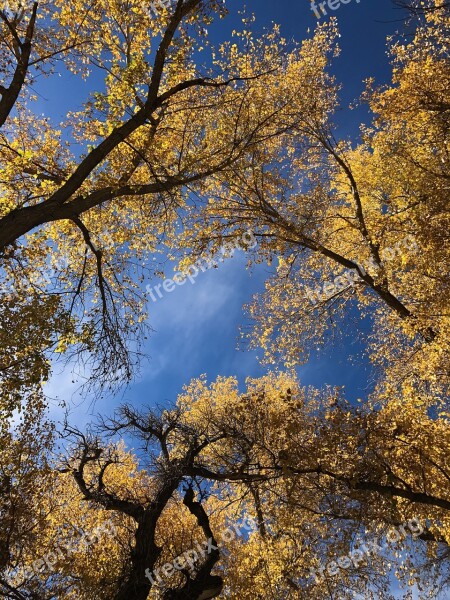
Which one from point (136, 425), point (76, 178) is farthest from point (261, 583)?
point (76, 178)

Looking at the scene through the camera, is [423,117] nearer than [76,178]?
No

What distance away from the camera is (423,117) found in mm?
11227

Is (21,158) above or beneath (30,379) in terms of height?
above

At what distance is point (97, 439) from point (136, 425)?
1.11 m

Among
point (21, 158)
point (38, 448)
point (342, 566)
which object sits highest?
point (21, 158)

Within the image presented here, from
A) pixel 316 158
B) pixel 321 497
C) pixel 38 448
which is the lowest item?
pixel 321 497

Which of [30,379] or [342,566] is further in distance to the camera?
[342,566]

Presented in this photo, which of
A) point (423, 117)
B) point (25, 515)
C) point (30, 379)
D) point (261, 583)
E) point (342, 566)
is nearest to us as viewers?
point (30, 379)

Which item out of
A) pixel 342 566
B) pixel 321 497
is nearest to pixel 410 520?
pixel 321 497

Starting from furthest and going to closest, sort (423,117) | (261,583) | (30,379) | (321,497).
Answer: (261,583), (423,117), (321,497), (30,379)

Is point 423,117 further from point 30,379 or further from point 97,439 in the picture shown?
point 97,439

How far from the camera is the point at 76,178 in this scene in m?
7.26

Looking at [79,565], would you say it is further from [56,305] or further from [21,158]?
[21,158]

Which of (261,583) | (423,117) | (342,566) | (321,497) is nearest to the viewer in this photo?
(321,497)
